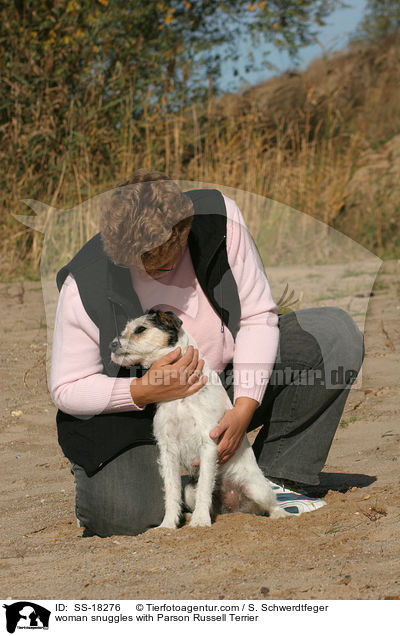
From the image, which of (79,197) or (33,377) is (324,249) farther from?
(33,377)

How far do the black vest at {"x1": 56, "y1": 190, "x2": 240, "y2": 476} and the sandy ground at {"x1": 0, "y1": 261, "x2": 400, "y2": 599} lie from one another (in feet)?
1.45

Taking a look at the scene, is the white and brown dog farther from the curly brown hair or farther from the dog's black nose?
the curly brown hair

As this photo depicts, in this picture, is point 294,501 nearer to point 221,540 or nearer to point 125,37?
point 221,540

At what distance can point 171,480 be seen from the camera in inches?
143

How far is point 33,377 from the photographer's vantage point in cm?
598

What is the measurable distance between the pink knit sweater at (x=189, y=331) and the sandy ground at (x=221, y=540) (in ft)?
2.09

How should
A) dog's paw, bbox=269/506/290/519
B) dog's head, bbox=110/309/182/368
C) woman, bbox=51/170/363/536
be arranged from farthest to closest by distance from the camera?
dog's paw, bbox=269/506/290/519, dog's head, bbox=110/309/182/368, woman, bbox=51/170/363/536

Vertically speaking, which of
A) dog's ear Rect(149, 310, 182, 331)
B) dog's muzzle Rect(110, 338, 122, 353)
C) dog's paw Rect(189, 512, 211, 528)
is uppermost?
dog's ear Rect(149, 310, 182, 331)

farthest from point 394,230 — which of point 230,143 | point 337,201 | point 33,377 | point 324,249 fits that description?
point 33,377

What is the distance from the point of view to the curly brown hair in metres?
3.21

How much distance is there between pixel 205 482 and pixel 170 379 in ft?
1.73
